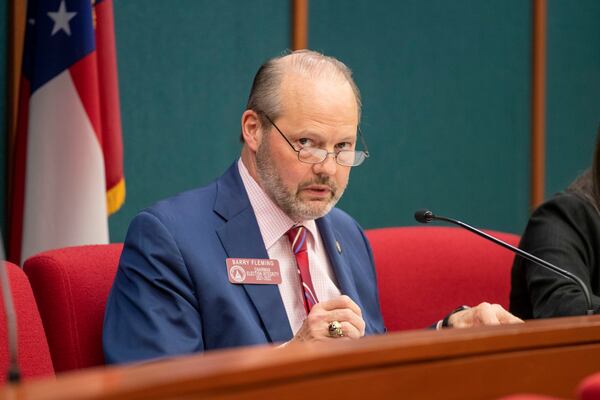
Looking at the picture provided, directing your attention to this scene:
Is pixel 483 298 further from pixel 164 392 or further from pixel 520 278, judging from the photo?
pixel 164 392

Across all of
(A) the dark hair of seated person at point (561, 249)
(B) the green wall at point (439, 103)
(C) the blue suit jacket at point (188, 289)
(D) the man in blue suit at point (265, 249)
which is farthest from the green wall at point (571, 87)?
(C) the blue suit jacket at point (188, 289)

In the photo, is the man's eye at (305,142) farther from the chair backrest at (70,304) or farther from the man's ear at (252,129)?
the chair backrest at (70,304)

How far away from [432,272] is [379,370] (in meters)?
2.01

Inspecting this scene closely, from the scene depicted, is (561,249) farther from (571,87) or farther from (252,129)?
(571,87)

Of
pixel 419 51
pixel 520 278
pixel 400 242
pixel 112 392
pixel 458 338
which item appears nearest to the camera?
pixel 112 392

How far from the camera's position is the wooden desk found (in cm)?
108

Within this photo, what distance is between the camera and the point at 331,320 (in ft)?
6.79

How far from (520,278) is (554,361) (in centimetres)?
144

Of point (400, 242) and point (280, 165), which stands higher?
point (280, 165)

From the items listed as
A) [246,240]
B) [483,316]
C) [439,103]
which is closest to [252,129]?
[246,240]

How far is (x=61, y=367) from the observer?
231 centimetres

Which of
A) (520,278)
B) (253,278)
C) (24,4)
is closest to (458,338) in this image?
(253,278)

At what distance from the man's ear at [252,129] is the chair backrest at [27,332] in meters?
0.72

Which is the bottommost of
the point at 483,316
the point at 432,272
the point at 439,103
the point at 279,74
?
the point at 432,272
